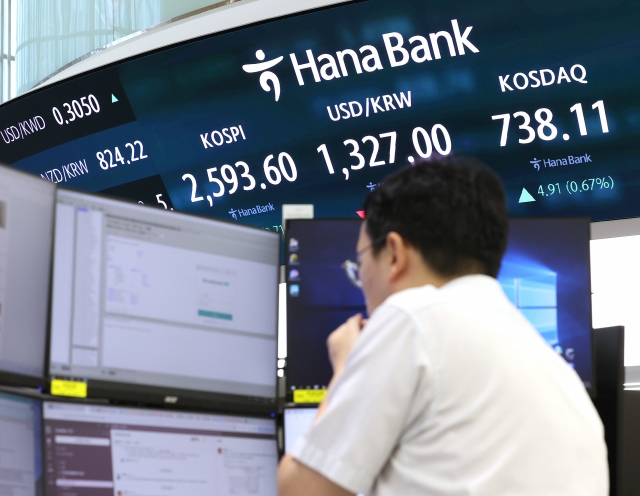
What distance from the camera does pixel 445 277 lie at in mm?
1390

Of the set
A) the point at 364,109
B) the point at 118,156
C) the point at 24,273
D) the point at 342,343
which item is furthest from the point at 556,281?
the point at 118,156

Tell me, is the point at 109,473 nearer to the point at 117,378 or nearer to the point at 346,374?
the point at 117,378

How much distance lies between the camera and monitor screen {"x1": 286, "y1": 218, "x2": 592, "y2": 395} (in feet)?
6.69

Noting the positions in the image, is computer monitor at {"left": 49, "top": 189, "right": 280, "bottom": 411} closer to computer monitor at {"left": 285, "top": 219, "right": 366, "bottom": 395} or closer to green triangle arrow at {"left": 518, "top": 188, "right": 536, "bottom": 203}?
computer monitor at {"left": 285, "top": 219, "right": 366, "bottom": 395}

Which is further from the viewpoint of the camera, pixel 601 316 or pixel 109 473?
pixel 601 316

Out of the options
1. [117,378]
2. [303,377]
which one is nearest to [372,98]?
[303,377]

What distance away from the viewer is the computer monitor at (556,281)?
205cm

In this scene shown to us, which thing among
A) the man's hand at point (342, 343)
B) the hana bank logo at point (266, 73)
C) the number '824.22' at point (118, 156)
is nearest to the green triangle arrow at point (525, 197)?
the hana bank logo at point (266, 73)

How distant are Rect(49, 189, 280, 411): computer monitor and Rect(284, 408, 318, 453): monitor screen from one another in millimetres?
52

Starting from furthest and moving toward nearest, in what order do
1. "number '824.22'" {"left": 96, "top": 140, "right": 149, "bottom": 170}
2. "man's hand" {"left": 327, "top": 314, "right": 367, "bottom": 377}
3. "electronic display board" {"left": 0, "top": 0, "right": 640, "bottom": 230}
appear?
1. "number '824.22'" {"left": 96, "top": 140, "right": 149, "bottom": 170}
2. "electronic display board" {"left": 0, "top": 0, "right": 640, "bottom": 230}
3. "man's hand" {"left": 327, "top": 314, "right": 367, "bottom": 377}

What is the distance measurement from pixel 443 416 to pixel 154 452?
780 millimetres

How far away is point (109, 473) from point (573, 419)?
0.88 meters

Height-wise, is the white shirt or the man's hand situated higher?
the man's hand

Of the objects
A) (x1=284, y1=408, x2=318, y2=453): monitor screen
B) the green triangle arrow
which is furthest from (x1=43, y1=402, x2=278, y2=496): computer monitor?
the green triangle arrow
